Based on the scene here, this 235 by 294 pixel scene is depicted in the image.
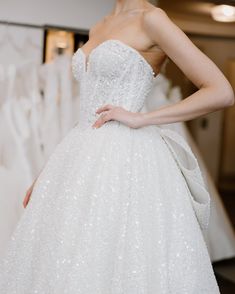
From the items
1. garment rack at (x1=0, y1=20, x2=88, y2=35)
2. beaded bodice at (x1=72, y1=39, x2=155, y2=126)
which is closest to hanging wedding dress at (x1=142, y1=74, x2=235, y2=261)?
garment rack at (x1=0, y1=20, x2=88, y2=35)

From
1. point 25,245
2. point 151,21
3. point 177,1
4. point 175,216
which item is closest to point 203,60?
point 151,21

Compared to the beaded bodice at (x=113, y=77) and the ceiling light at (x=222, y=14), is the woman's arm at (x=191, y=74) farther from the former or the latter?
the ceiling light at (x=222, y=14)

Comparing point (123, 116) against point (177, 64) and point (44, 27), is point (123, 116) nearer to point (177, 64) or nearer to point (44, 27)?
point (177, 64)

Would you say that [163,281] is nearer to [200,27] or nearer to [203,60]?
[203,60]

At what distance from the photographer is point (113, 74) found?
4.23 ft

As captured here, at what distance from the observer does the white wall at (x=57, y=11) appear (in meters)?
2.85

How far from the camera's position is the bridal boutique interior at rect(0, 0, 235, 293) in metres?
2.38

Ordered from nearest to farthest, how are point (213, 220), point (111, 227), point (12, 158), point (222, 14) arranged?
1. point (111, 227)
2. point (12, 158)
3. point (213, 220)
4. point (222, 14)

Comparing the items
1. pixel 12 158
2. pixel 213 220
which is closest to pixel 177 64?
pixel 12 158

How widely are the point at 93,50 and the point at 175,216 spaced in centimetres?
50

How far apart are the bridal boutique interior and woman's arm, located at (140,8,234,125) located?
0.82 m

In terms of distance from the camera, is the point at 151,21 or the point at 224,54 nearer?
the point at 151,21

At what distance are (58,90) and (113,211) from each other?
1.48 metres

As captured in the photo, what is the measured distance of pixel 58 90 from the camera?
8.39 feet
